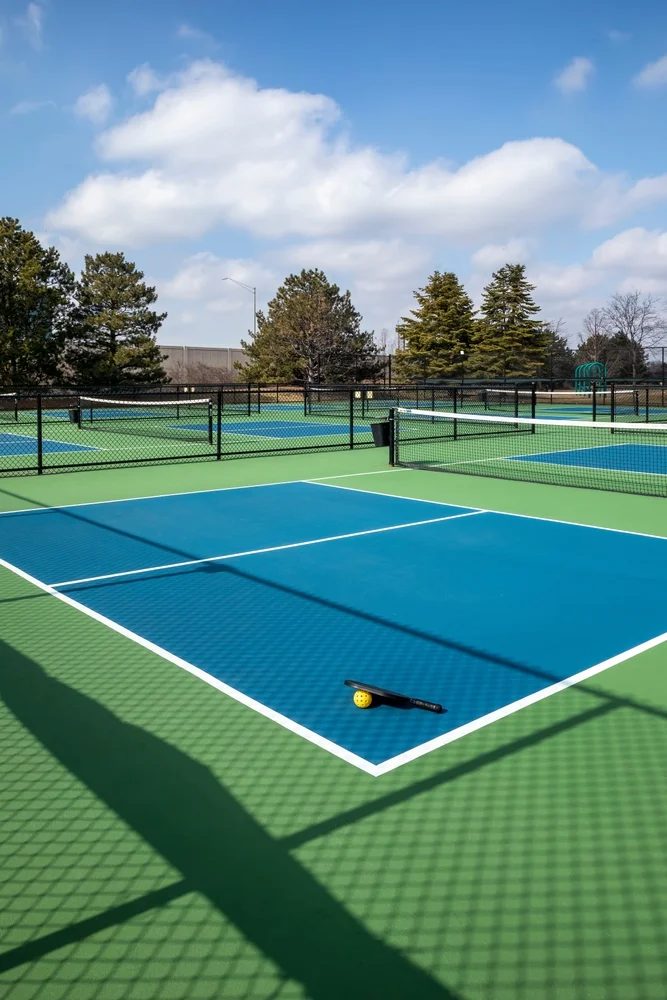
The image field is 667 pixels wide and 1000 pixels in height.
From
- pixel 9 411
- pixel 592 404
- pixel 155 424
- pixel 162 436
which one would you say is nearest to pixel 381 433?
pixel 162 436

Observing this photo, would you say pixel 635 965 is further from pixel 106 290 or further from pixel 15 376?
pixel 106 290

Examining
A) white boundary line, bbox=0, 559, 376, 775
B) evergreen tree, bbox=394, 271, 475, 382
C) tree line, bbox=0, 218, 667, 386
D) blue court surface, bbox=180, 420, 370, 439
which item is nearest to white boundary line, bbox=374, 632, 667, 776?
white boundary line, bbox=0, 559, 376, 775

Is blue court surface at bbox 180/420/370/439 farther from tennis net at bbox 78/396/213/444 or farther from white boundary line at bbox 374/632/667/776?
Answer: white boundary line at bbox 374/632/667/776

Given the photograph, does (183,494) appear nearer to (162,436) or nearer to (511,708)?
(511,708)

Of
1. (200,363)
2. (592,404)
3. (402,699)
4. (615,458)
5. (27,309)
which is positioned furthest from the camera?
(200,363)

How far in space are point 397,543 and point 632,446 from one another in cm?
1346

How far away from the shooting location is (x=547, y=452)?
19500 mm

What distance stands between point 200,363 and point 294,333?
18.0 meters

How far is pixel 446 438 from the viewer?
22.0 m

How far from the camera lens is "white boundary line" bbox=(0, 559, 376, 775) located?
4.12m

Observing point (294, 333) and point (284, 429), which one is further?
point (294, 333)

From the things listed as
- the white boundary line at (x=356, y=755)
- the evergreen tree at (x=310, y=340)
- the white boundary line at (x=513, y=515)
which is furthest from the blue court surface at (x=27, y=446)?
the evergreen tree at (x=310, y=340)

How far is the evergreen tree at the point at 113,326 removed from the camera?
46500mm

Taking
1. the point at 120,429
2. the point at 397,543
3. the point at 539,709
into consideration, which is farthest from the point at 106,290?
the point at 539,709
